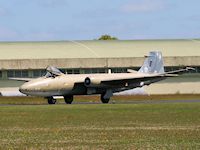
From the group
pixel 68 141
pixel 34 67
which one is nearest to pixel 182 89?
pixel 34 67

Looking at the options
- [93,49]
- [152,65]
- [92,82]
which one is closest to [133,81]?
[92,82]

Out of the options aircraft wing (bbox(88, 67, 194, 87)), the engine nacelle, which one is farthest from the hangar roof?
the engine nacelle

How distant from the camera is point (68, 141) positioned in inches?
834

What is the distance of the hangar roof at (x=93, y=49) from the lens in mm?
88250

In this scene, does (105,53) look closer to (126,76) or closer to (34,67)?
(34,67)

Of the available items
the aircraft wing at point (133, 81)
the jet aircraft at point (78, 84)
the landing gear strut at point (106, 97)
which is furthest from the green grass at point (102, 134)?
the aircraft wing at point (133, 81)

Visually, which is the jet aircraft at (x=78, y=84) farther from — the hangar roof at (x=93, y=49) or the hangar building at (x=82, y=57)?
the hangar roof at (x=93, y=49)

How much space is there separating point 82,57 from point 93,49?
14.2 ft

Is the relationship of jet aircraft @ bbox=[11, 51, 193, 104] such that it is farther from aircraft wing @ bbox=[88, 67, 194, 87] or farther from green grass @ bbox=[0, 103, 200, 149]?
green grass @ bbox=[0, 103, 200, 149]

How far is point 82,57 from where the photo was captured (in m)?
87.9

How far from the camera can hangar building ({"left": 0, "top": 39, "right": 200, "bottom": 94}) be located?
8575 cm

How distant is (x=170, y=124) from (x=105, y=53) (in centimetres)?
6124

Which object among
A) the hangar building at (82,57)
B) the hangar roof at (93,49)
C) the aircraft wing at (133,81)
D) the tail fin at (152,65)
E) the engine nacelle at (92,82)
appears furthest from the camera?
the hangar roof at (93,49)

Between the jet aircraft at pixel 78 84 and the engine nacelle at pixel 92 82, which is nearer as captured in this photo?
the jet aircraft at pixel 78 84
